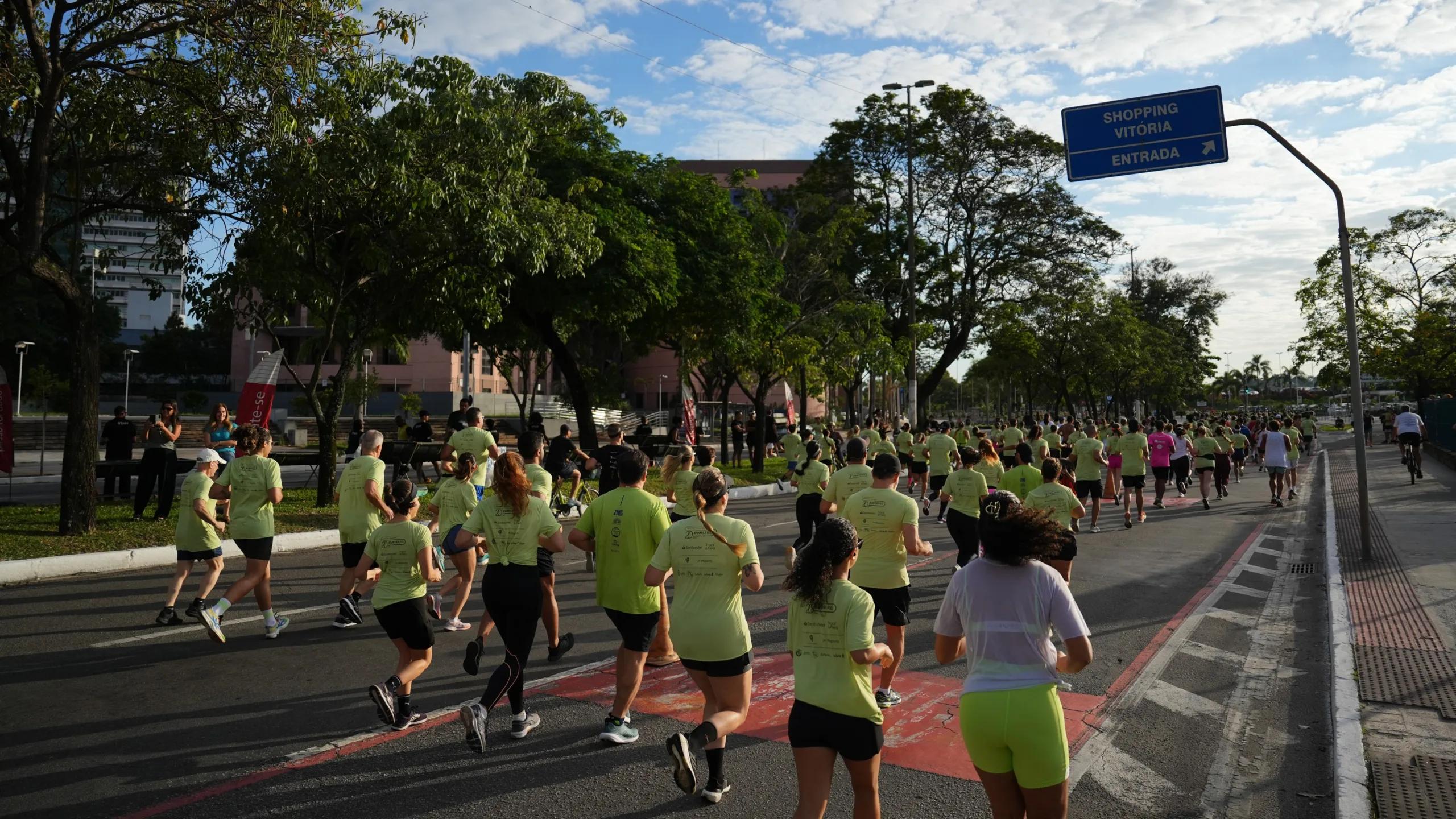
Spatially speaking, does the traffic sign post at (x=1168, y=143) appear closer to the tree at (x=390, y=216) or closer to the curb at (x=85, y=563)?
the tree at (x=390, y=216)

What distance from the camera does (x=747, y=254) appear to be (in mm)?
23562

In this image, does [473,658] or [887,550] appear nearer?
[473,658]

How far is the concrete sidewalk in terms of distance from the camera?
15.9ft

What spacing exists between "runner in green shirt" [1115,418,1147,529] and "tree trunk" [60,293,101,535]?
15750mm

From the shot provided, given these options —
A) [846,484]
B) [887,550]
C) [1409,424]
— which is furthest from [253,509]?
[1409,424]

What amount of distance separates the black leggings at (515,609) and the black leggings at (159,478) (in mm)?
10552

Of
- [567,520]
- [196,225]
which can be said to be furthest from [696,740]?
[196,225]

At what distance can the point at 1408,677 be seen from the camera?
6668 mm

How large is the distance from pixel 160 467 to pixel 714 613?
12368 mm

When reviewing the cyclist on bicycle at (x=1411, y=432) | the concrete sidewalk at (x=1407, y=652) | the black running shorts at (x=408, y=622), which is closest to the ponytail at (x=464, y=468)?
the black running shorts at (x=408, y=622)

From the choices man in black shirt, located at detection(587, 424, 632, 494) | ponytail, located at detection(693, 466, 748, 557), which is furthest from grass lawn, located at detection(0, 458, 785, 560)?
ponytail, located at detection(693, 466, 748, 557)

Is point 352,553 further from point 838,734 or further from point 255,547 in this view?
point 838,734

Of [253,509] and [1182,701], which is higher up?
[253,509]

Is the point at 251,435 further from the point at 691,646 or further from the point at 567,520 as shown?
the point at 567,520
